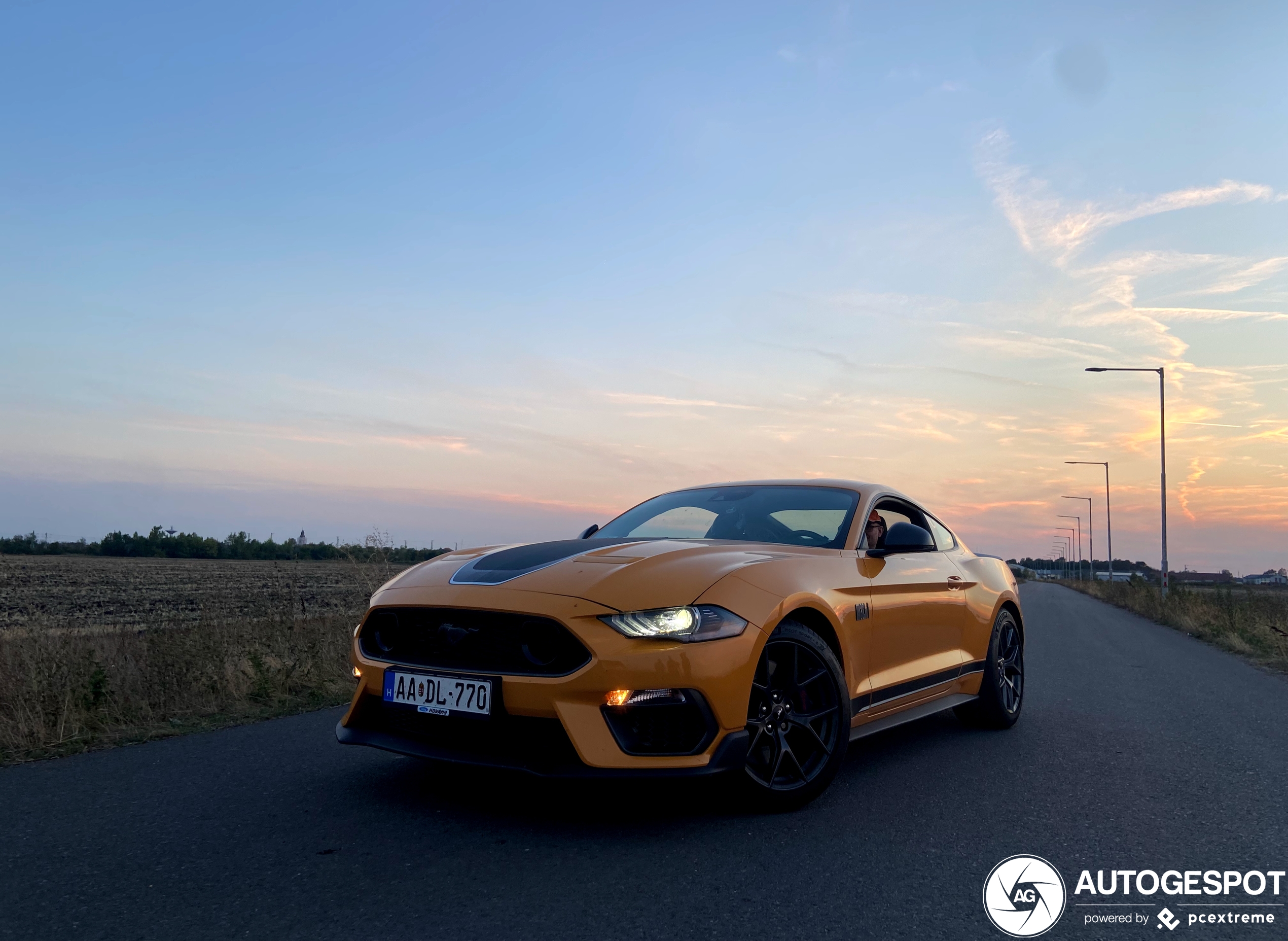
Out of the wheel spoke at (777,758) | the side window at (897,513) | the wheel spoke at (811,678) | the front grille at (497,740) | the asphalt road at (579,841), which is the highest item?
the side window at (897,513)

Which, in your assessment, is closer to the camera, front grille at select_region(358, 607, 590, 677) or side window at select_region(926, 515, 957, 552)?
front grille at select_region(358, 607, 590, 677)

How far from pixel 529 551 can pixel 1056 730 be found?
3811mm

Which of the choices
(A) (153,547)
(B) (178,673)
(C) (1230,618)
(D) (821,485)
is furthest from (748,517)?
(A) (153,547)

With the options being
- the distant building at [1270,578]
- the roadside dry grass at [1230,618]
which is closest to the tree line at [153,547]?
the roadside dry grass at [1230,618]

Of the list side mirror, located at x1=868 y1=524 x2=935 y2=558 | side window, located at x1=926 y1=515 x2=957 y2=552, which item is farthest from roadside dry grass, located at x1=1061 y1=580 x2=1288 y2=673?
side mirror, located at x1=868 y1=524 x2=935 y2=558

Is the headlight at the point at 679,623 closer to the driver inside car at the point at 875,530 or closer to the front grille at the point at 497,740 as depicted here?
the front grille at the point at 497,740

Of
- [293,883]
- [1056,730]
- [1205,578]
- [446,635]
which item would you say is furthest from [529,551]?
[1205,578]

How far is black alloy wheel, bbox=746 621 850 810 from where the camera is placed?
150 inches

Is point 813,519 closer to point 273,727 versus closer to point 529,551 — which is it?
point 529,551

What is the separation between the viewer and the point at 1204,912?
2.93 meters

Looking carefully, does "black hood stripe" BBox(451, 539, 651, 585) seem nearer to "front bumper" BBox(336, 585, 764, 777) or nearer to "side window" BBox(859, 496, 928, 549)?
"front bumper" BBox(336, 585, 764, 777)

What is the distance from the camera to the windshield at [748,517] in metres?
5.02

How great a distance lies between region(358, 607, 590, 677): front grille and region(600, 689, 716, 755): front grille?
254mm

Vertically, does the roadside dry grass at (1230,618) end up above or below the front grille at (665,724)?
below
